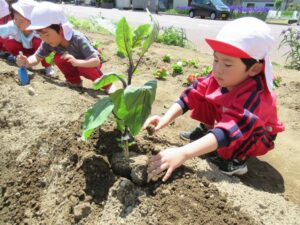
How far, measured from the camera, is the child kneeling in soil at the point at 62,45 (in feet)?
9.75

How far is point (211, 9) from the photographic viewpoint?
19.2 metres

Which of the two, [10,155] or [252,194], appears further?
[10,155]

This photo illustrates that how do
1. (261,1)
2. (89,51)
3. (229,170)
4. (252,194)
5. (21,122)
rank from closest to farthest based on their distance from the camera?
(252,194)
(229,170)
(21,122)
(89,51)
(261,1)

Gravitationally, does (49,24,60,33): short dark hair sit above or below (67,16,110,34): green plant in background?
above

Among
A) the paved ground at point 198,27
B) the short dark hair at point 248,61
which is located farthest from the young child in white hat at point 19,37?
the paved ground at point 198,27

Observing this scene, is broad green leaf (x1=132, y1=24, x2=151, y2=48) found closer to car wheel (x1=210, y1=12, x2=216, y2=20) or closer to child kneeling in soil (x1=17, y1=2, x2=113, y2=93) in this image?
child kneeling in soil (x1=17, y1=2, x2=113, y2=93)

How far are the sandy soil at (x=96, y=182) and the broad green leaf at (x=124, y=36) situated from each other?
19.7 inches

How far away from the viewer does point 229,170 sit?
2064mm

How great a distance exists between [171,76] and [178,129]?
1591 millimetres

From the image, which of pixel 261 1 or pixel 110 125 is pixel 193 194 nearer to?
pixel 110 125

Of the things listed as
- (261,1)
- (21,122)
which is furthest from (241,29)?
(261,1)

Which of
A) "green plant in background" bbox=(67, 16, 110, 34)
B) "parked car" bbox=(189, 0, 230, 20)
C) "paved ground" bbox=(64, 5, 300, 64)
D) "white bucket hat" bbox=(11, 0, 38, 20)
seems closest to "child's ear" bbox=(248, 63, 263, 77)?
"white bucket hat" bbox=(11, 0, 38, 20)

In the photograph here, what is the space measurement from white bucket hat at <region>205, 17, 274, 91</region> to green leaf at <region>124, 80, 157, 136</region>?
1.45 feet

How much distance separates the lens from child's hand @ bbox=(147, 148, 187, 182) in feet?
5.70
